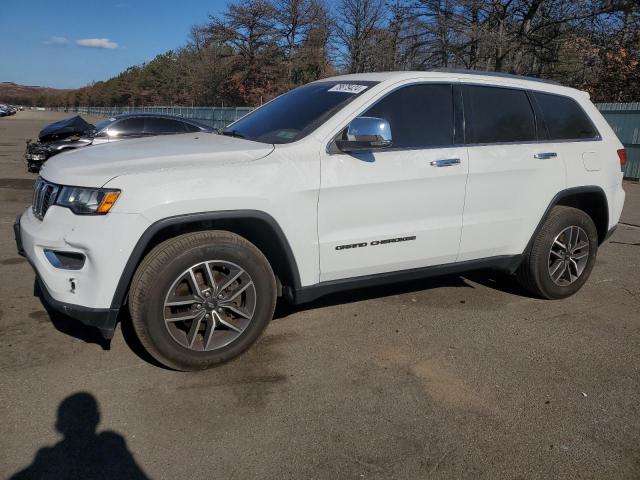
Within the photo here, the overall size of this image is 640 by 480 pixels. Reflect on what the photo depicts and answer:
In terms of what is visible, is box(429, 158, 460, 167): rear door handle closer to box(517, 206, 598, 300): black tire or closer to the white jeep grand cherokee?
the white jeep grand cherokee

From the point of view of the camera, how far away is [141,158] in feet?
10.5

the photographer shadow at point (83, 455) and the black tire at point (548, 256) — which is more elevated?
the black tire at point (548, 256)

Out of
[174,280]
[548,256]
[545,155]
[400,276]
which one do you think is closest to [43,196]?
[174,280]

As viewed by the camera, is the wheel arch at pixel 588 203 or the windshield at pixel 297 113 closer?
the windshield at pixel 297 113

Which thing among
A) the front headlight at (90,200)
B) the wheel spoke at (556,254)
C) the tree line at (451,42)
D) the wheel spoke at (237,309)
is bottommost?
the wheel spoke at (237,309)

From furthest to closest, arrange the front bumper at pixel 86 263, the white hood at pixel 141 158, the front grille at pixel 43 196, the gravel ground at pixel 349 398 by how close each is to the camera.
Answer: the front grille at pixel 43 196
the white hood at pixel 141 158
the front bumper at pixel 86 263
the gravel ground at pixel 349 398

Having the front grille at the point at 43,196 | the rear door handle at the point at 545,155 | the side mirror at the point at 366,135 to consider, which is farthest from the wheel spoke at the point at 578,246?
the front grille at the point at 43,196

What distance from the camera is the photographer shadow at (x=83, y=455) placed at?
97.8 inches

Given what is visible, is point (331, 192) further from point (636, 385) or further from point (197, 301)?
point (636, 385)

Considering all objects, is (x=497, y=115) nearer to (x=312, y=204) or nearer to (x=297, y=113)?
(x=297, y=113)

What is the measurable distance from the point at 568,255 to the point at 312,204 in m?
2.61

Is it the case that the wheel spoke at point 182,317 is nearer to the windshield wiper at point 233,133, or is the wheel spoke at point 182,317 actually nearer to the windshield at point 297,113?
the windshield at point 297,113

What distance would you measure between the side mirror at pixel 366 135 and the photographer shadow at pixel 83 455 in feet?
7.02

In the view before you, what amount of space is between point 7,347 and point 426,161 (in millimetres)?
3111
